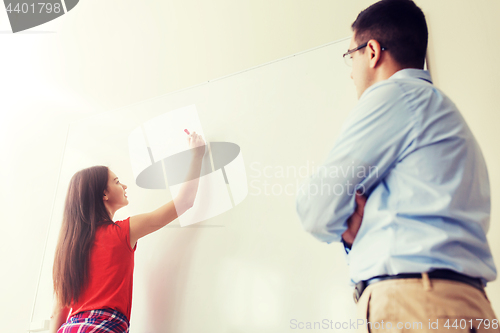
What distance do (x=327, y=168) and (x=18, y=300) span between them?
188 centimetres

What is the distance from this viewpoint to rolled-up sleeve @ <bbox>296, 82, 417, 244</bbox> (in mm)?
612

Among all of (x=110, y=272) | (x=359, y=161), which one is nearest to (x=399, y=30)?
(x=359, y=161)

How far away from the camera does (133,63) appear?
1928 millimetres

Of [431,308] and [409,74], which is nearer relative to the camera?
[431,308]

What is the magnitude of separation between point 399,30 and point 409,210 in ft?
1.53

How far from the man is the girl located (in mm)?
Answer: 809

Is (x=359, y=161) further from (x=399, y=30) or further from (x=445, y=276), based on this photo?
(x=399, y=30)

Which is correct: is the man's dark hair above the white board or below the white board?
above

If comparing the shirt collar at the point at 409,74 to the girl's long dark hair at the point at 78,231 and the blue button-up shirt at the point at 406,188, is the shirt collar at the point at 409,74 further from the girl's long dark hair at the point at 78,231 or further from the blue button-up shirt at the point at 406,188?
the girl's long dark hair at the point at 78,231

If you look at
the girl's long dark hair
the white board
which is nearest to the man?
the white board

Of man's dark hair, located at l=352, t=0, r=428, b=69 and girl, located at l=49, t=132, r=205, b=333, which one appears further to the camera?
girl, located at l=49, t=132, r=205, b=333

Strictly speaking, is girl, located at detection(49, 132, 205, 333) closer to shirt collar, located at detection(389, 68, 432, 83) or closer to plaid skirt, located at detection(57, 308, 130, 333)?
plaid skirt, located at detection(57, 308, 130, 333)

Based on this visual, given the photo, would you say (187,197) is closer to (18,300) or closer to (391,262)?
(391,262)

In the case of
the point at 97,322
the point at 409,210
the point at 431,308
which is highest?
the point at 409,210
